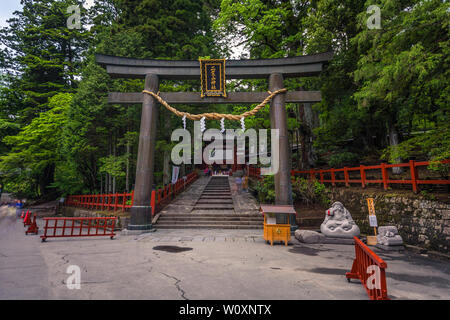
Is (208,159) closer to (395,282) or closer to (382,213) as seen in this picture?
(382,213)

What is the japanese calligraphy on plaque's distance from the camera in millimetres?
9922

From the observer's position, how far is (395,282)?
165 inches

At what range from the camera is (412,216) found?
704 cm

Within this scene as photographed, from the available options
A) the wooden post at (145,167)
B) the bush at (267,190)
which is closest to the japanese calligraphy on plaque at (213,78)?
the wooden post at (145,167)

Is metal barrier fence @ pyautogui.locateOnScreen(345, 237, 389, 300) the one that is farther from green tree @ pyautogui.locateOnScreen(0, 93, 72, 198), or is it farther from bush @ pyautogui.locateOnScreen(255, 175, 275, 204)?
green tree @ pyautogui.locateOnScreen(0, 93, 72, 198)

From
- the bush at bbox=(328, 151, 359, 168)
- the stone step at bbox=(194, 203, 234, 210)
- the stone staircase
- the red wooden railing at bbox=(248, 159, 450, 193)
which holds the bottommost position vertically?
the stone staircase

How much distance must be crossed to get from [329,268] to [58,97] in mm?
21864

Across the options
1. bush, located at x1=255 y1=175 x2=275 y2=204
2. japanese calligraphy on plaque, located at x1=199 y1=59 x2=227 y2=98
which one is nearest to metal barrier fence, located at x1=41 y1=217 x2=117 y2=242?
japanese calligraphy on plaque, located at x1=199 y1=59 x2=227 y2=98

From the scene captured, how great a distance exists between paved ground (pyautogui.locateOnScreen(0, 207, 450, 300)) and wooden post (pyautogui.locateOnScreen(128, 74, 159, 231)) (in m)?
1.79

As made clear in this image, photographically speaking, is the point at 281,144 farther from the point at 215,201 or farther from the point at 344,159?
the point at 344,159

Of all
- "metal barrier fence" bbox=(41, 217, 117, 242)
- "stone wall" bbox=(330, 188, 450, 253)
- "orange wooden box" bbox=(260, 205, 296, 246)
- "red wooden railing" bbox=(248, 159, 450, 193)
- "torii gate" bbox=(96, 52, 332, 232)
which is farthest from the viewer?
"torii gate" bbox=(96, 52, 332, 232)

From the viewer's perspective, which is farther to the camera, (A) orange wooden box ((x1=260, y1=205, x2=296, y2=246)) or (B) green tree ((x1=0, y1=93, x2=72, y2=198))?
(B) green tree ((x1=0, y1=93, x2=72, y2=198))

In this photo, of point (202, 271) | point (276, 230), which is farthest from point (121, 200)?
point (202, 271)
